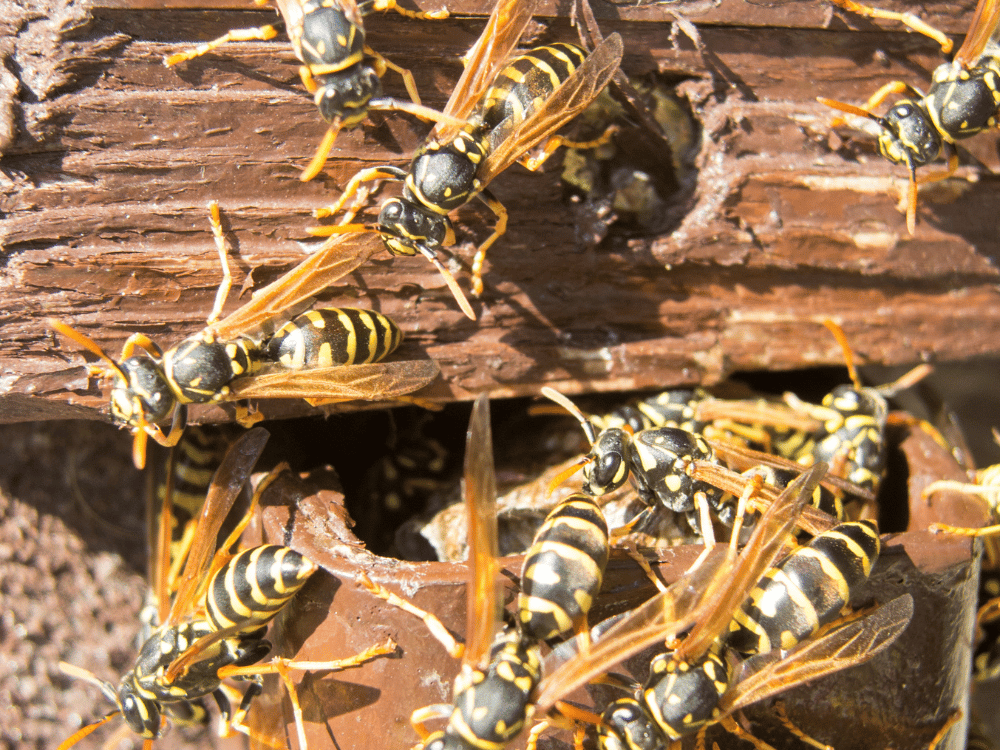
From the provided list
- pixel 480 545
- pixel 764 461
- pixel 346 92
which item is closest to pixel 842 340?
pixel 764 461

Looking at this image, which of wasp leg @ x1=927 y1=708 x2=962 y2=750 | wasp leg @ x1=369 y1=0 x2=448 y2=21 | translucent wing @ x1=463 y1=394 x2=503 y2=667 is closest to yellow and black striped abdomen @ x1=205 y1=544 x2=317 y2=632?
translucent wing @ x1=463 y1=394 x2=503 y2=667

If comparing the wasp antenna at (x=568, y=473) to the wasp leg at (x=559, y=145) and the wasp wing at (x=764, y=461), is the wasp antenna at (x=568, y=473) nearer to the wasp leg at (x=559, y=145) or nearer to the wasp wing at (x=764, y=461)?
the wasp wing at (x=764, y=461)

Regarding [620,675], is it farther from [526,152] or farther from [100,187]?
[100,187]

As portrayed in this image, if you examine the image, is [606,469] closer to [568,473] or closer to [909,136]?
[568,473]

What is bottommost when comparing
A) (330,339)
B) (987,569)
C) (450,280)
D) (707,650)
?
(987,569)

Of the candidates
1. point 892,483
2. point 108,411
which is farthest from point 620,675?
point 108,411
